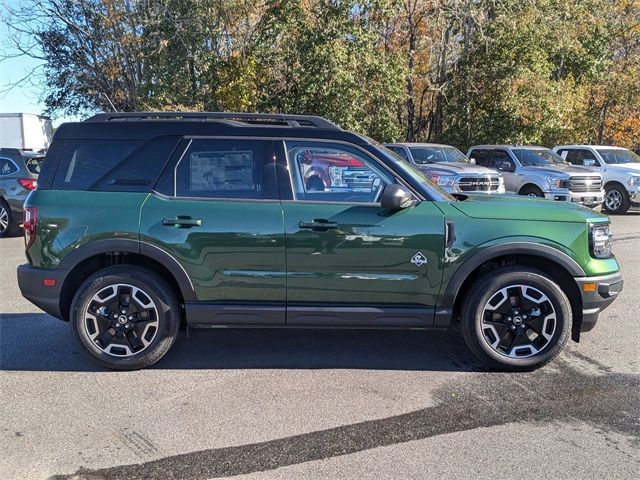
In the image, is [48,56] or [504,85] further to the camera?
[48,56]

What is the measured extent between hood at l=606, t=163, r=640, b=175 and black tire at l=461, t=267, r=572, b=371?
503 inches

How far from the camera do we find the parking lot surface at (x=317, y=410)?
124 inches

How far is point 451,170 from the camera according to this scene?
12.8 meters

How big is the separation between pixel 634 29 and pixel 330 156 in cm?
2752

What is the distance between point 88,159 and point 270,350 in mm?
2179

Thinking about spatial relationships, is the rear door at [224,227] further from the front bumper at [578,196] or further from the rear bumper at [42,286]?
the front bumper at [578,196]

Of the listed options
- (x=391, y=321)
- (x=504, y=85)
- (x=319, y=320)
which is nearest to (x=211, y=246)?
(x=319, y=320)

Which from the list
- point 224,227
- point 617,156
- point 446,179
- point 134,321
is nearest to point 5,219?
point 134,321

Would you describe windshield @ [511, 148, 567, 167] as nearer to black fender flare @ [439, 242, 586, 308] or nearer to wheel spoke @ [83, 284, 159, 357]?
black fender flare @ [439, 242, 586, 308]

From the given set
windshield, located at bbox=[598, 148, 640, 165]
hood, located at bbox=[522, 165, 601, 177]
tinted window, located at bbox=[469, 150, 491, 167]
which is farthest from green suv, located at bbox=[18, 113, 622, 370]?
windshield, located at bbox=[598, 148, 640, 165]

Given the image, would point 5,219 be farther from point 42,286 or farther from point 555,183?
point 555,183

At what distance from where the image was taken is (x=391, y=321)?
4.37 metres

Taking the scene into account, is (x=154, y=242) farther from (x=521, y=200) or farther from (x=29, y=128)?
(x=29, y=128)

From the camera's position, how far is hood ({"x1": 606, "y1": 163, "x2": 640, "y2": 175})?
15234 mm
